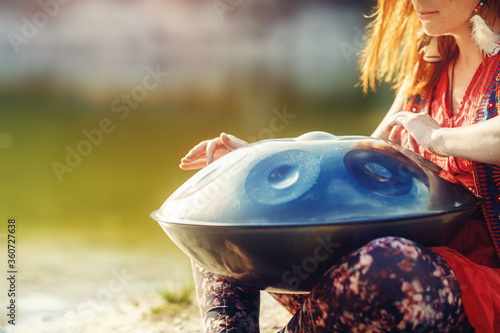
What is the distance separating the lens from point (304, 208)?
35.3 inches

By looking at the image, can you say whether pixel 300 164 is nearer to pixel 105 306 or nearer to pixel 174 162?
pixel 105 306

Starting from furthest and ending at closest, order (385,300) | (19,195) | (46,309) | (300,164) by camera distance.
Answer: (19,195) → (46,309) → (300,164) → (385,300)

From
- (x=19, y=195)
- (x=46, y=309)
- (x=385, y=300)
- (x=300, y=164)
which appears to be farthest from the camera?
(x=19, y=195)

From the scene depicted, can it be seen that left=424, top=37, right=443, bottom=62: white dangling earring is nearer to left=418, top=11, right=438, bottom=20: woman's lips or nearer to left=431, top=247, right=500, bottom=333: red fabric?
left=418, top=11, right=438, bottom=20: woman's lips

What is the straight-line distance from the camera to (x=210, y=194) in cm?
100

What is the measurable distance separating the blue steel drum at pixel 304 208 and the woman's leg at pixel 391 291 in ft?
0.14

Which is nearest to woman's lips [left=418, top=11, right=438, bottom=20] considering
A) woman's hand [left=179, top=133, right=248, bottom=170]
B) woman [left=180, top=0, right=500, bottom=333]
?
woman [left=180, top=0, right=500, bottom=333]

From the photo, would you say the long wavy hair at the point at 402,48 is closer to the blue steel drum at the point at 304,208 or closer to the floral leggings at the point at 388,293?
the blue steel drum at the point at 304,208

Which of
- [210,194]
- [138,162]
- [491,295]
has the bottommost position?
[138,162]

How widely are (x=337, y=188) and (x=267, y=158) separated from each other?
16 cm

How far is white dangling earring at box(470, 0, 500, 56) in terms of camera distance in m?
1.25

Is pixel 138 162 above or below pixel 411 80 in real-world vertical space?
below

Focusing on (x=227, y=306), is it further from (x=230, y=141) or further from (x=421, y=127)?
(x=421, y=127)

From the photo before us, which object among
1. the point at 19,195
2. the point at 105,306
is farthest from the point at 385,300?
the point at 19,195
